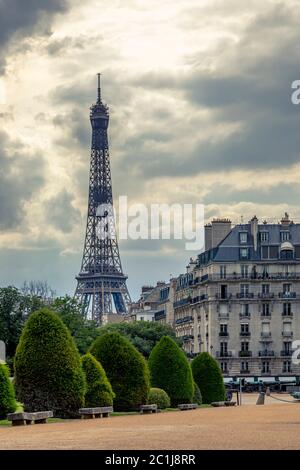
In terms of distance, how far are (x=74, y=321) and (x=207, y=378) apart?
37466 mm

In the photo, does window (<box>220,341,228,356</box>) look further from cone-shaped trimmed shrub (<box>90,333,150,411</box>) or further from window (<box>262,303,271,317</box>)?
cone-shaped trimmed shrub (<box>90,333,150,411</box>)

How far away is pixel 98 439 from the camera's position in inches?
1194

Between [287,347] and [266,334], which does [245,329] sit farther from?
[287,347]

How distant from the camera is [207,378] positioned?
238ft

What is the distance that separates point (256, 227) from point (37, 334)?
90345 millimetres

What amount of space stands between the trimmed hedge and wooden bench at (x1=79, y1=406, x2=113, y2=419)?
26.3ft

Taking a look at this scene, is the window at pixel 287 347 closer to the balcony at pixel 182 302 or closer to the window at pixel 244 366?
the window at pixel 244 366

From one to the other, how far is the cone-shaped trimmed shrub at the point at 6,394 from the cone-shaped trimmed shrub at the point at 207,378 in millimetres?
25766

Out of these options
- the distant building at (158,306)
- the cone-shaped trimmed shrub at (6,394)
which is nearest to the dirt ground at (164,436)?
the cone-shaped trimmed shrub at (6,394)

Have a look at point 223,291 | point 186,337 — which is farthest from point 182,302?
point 223,291
